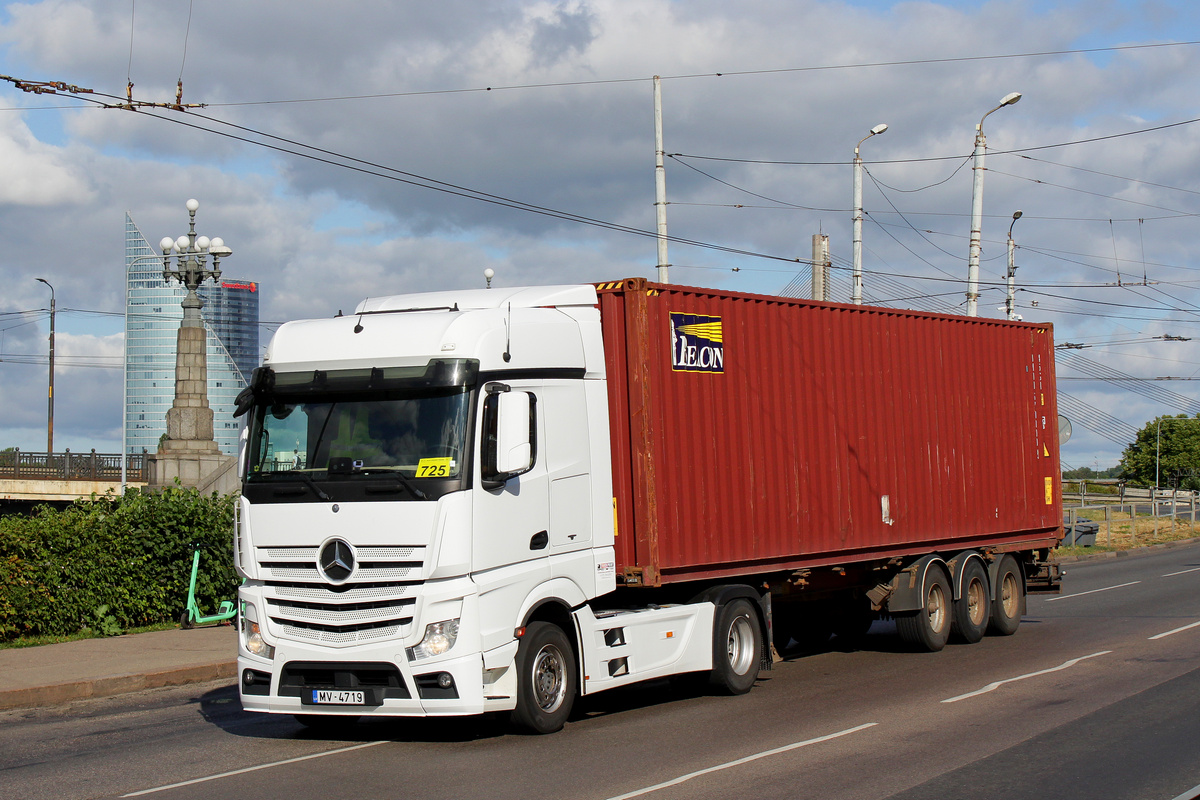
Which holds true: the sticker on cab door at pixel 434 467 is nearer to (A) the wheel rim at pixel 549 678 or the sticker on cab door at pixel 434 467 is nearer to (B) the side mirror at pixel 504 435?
(B) the side mirror at pixel 504 435

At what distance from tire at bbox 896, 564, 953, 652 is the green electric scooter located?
28.5ft

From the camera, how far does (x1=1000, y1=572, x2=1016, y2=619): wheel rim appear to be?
15.8m

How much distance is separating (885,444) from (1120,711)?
13.9 feet

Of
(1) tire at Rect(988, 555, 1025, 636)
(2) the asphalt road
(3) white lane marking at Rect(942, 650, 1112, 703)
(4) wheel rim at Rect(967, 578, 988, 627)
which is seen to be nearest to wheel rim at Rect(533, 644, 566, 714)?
(2) the asphalt road


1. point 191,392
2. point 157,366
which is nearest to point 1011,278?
point 191,392

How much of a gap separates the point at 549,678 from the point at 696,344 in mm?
3469

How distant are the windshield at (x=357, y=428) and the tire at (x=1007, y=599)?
31.4 feet

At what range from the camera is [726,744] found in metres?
8.73

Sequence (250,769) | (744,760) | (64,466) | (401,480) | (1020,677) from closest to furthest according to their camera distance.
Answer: (744,760) → (250,769) → (401,480) → (1020,677) → (64,466)

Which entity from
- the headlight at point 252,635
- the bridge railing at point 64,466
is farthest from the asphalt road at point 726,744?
the bridge railing at point 64,466

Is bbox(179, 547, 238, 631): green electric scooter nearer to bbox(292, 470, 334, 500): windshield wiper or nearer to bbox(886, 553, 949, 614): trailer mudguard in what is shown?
bbox(292, 470, 334, 500): windshield wiper

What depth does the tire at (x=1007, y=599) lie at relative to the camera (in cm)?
1561

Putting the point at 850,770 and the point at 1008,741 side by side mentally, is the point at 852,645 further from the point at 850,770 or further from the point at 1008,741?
the point at 850,770

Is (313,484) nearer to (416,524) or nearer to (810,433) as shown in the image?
(416,524)
